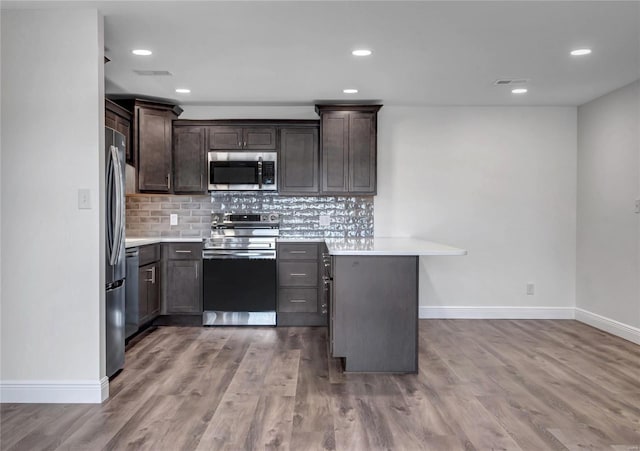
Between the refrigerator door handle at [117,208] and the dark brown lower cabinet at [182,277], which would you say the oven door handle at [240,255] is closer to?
the dark brown lower cabinet at [182,277]

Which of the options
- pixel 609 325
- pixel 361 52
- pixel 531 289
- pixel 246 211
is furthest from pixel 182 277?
pixel 609 325

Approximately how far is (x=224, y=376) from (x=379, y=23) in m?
2.58

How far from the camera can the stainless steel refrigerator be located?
2.90m

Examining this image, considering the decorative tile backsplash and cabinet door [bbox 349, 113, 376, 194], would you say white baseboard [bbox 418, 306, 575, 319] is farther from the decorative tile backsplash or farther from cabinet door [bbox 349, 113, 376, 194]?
cabinet door [bbox 349, 113, 376, 194]

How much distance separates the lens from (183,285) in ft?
15.7

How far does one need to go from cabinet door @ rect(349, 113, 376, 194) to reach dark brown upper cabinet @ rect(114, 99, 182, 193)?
1932mm

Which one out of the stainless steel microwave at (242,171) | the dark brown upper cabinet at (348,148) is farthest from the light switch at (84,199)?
the dark brown upper cabinet at (348,148)

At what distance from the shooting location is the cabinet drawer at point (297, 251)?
4.76 metres

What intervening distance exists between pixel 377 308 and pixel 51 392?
6.91 ft

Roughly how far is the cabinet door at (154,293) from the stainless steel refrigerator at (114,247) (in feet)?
4.21

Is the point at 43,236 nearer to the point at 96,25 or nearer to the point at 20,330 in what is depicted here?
the point at 20,330

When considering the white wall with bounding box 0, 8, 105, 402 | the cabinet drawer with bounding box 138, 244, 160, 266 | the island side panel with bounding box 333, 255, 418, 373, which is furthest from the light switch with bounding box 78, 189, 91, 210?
the island side panel with bounding box 333, 255, 418, 373

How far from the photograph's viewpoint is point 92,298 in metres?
2.73

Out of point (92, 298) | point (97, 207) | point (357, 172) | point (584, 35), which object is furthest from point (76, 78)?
point (584, 35)
